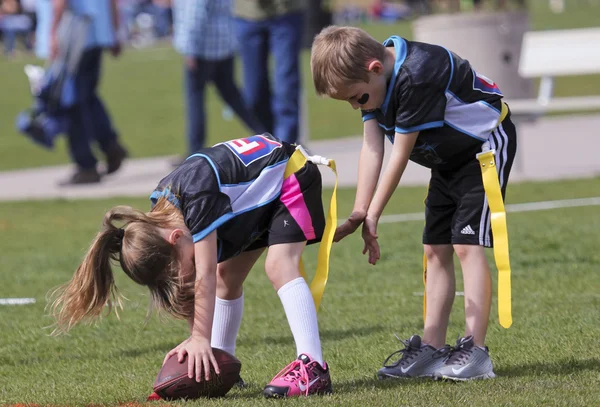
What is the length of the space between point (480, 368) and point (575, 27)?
25.3 meters

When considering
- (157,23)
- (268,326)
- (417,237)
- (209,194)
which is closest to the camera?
(209,194)

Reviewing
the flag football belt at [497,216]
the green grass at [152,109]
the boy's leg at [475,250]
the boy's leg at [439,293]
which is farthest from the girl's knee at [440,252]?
the green grass at [152,109]

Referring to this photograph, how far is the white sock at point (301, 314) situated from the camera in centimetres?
409

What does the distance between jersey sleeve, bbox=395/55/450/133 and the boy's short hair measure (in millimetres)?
151

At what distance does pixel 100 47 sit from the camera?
11.3 m

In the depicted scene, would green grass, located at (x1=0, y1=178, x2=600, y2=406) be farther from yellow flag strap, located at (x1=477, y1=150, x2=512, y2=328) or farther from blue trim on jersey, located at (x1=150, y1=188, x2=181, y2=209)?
blue trim on jersey, located at (x1=150, y1=188, x2=181, y2=209)

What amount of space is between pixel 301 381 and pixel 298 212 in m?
0.65

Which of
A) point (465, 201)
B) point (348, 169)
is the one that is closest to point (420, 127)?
point (465, 201)

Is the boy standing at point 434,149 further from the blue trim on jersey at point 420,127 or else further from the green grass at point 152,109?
the green grass at point 152,109

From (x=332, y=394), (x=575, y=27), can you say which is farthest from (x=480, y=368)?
(x=575, y=27)

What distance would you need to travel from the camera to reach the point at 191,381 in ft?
13.3

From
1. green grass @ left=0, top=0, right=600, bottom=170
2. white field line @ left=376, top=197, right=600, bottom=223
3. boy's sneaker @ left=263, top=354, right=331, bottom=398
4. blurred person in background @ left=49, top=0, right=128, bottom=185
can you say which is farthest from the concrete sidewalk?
boy's sneaker @ left=263, top=354, right=331, bottom=398

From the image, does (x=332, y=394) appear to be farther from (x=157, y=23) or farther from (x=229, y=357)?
(x=157, y=23)

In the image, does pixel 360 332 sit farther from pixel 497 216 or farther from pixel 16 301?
pixel 16 301
